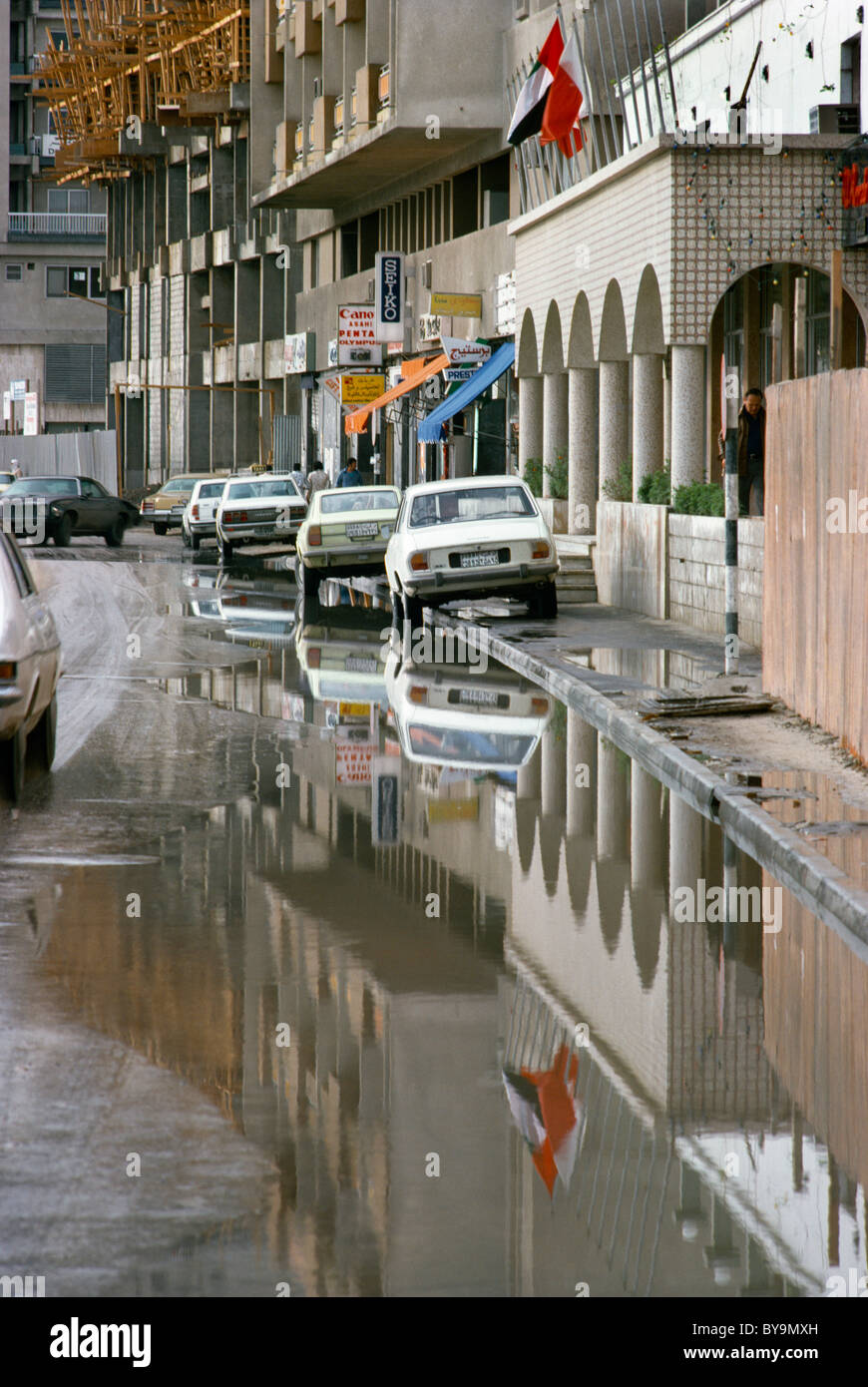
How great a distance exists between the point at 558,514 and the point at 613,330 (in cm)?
487

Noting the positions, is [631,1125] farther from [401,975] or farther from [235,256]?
[235,256]

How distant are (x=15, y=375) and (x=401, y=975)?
97037 millimetres

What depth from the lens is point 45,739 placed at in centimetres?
1366

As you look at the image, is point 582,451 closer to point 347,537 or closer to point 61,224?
point 347,537

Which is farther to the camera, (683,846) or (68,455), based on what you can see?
(68,455)

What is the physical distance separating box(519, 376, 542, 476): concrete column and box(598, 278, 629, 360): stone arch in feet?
24.4

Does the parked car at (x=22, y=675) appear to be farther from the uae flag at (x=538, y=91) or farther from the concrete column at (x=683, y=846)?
the uae flag at (x=538, y=91)

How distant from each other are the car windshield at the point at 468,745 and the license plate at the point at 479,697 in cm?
170

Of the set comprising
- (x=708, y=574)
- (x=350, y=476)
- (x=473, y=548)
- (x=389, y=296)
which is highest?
(x=389, y=296)

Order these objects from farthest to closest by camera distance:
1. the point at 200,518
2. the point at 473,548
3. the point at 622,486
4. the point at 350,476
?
the point at 200,518, the point at 350,476, the point at 622,486, the point at 473,548

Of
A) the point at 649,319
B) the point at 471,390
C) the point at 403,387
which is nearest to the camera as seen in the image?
the point at 649,319

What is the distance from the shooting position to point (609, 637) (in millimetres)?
22250

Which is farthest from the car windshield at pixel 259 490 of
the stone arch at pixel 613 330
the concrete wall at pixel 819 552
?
the concrete wall at pixel 819 552

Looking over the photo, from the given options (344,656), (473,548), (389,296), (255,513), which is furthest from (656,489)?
(389,296)
